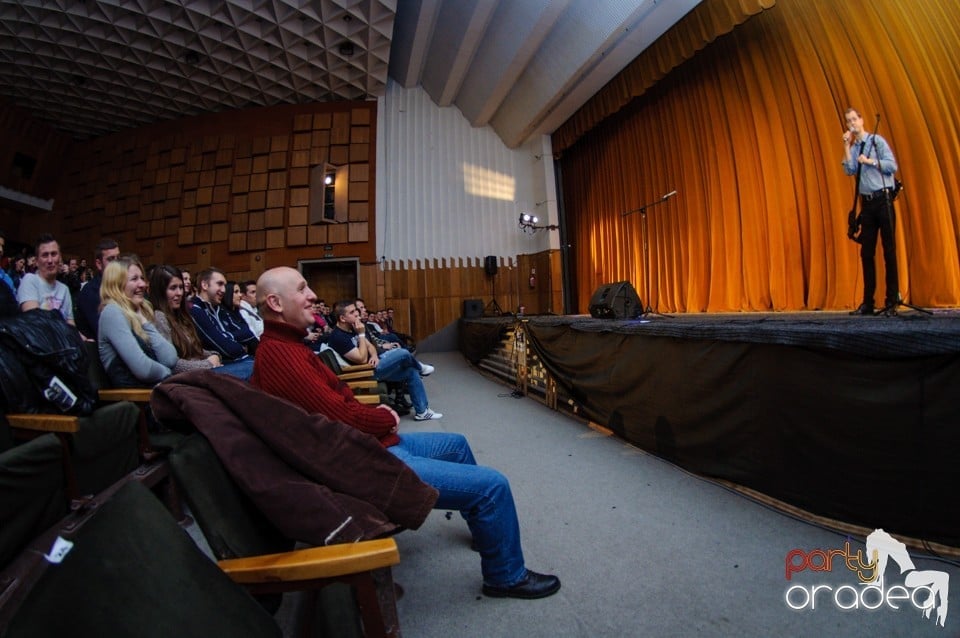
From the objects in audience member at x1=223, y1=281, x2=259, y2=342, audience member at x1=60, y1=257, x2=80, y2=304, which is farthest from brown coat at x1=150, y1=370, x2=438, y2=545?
audience member at x1=60, y1=257, x2=80, y2=304

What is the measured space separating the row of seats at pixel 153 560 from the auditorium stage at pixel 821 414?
1.74 metres

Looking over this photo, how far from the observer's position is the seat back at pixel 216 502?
87cm

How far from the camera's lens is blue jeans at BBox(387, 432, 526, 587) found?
4.44ft

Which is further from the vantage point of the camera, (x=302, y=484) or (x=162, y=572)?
(x=302, y=484)

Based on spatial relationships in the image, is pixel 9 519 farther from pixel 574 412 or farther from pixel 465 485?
pixel 574 412

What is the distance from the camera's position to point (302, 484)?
3.30ft

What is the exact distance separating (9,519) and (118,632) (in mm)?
873

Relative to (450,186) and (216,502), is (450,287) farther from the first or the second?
(216,502)

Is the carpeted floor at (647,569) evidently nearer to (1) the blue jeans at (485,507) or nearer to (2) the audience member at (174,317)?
(1) the blue jeans at (485,507)

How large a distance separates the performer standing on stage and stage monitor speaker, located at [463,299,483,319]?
7142 mm

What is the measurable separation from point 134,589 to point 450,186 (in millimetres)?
10492

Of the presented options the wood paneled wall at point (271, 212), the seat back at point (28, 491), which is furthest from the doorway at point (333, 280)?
the seat back at point (28, 491)

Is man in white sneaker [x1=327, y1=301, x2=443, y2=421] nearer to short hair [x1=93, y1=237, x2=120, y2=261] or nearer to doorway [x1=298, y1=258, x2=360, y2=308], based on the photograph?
short hair [x1=93, y1=237, x2=120, y2=261]

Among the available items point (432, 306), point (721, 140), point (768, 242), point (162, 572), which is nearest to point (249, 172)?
point (432, 306)
